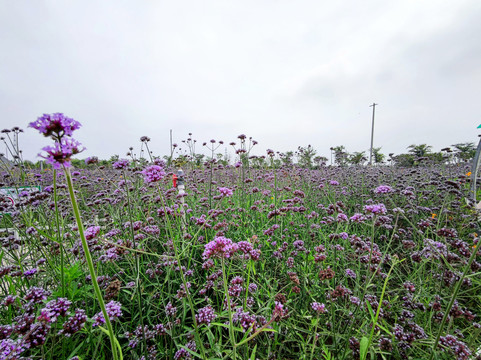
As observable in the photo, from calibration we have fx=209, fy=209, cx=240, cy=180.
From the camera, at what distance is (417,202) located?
436 centimetres

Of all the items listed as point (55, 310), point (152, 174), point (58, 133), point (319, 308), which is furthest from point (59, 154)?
point (319, 308)

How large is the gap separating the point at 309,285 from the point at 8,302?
2.58 meters

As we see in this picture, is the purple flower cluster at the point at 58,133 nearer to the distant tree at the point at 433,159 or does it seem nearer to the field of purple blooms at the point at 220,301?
the field of purple blooms at the point at 220,301

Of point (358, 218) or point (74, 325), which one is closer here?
point (74, 325)

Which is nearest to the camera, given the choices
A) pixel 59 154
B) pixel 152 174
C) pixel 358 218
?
pixel 59 154

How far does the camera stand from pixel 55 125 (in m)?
0.83

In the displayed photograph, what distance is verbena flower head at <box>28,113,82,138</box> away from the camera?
800 mm

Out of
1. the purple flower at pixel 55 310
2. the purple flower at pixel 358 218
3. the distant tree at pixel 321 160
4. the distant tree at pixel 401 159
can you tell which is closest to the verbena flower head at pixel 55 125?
the purple flower at pixel 55 310

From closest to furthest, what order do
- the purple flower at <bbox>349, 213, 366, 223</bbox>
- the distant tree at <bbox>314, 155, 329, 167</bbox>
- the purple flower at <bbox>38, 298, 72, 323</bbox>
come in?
the purple flower at <bbox>38, 298, 72, 323</bbox> → the purple flower at <bbox>349, 213, 366, 223</bbox> → the distant tree at <bbox>314, 155, 329, 167</bbox>

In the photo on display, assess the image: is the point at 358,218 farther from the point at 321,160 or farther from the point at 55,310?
the point at 321,160

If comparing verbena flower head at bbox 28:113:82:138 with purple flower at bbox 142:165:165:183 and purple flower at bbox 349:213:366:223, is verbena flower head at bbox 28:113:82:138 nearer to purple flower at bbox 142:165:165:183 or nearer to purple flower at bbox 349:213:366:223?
purple flower at bbox 142:165:165:183

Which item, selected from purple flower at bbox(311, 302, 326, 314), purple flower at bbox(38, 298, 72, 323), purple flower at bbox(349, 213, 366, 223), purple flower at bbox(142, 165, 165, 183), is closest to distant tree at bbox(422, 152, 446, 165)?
purple flower at bbox(349, 213, 366, 223)

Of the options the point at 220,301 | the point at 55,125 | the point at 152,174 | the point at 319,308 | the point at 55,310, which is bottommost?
the point at 220,301

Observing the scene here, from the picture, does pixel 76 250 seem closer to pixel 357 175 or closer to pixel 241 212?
pixel 241 212
